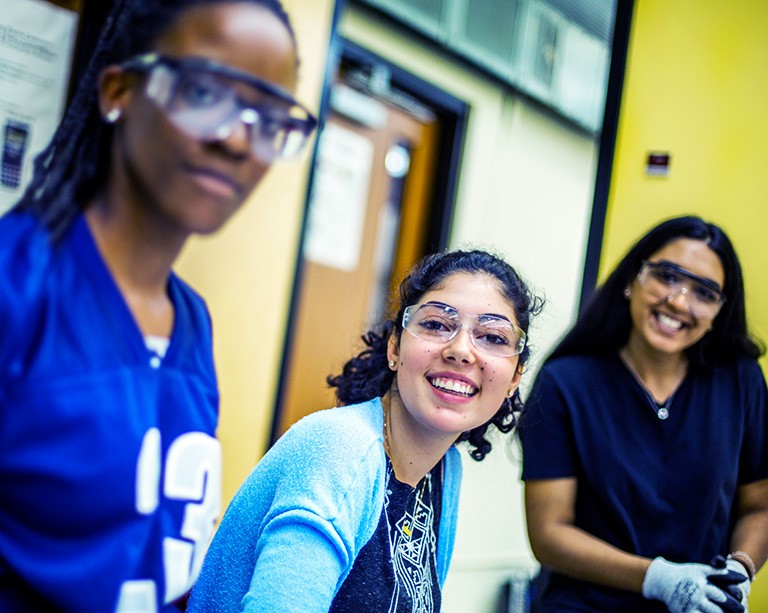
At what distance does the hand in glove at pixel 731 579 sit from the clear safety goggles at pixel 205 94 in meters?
1.46

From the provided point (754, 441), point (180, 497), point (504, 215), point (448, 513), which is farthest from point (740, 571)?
point (504, 215)

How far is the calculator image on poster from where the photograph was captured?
163cm

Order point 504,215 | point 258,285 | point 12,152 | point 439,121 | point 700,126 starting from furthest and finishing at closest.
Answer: point 504,215
point 439,121
point 700,126
point 258,285
point 12,152

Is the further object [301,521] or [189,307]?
[301,521]

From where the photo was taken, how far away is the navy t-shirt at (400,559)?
1247mm

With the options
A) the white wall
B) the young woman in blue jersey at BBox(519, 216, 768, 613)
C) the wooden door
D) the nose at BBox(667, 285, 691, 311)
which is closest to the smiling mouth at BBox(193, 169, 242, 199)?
the young woman in blue jersey at BBox(519, 216, 768, 613)

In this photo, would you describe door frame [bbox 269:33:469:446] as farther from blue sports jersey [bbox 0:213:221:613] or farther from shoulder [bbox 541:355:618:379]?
blue sports jersey [bbox 0:213:221:613]

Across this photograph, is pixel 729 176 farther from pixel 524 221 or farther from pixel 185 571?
pixel 185 571

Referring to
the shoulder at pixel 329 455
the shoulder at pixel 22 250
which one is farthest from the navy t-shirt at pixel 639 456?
the shoulder at pixel 22 250

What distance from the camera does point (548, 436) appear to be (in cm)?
190

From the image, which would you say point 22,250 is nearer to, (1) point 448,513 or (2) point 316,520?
(2) point 316,520

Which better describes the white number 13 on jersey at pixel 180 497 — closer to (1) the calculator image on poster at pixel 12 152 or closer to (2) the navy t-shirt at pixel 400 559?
(2) the navy t-shirt at pixel 400 559

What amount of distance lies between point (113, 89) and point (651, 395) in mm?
1547

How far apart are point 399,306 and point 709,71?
1.47 metres
